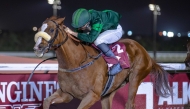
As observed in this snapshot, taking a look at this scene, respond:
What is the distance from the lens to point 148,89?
5637 millimetres

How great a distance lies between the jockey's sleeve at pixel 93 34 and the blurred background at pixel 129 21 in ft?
10.1

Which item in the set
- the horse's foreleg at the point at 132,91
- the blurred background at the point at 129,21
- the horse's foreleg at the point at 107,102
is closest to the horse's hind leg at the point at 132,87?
the horse's foreleg at the point at 132,91

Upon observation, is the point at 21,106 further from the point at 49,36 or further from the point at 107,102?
the point at 49,36

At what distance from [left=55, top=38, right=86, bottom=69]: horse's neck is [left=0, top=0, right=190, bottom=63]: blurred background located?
3.08 meters

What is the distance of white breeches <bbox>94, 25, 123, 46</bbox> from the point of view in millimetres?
4340

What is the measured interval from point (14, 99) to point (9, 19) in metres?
2.94

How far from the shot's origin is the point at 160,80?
5.23 m

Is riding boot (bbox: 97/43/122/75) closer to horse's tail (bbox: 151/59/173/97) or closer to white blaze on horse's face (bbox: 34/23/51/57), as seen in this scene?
white blaze on horse's face (bbox: 34/23/51/57)

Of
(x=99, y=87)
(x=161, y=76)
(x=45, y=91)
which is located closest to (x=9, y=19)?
(x=45, y=91)

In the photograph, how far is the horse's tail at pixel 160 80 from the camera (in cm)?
521

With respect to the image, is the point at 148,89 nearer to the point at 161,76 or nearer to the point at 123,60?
the point at 161,76

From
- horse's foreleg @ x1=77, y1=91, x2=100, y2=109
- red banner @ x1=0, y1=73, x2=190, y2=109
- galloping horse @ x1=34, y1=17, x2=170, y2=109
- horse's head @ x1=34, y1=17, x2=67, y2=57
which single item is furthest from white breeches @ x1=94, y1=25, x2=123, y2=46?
red banner @ x1=0, y1=73, x2=190, y2=109

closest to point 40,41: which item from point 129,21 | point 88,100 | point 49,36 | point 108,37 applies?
point 49,36

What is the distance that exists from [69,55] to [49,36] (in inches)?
13.9
